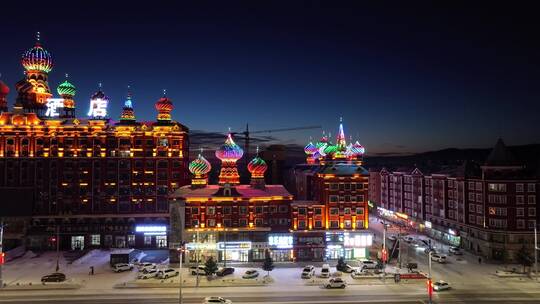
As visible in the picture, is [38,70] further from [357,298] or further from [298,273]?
[357,298]

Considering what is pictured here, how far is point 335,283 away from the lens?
68.9 m

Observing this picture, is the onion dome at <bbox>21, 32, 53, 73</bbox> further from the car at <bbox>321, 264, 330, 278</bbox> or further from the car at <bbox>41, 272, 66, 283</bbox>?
the car at <bbox>321, 264, 330, 278</bbox>

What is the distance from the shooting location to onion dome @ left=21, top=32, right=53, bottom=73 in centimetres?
11419

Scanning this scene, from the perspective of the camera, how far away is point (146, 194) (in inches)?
4220

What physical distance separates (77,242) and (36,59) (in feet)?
152

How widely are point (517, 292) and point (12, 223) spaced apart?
97.8 meters

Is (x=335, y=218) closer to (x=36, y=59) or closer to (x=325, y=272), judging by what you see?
(x=325, y=272)

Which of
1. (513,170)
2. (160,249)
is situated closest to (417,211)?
(513,170)

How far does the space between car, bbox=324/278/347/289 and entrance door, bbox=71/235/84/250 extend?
60.8m

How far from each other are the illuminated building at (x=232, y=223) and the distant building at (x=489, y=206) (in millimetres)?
39291

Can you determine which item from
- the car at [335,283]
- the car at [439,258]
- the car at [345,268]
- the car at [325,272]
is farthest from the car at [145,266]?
the car at [439,258]

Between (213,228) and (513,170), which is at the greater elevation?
(513,170)

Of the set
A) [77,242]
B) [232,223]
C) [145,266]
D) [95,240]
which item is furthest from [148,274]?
[77,242]

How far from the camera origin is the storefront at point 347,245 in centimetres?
8912
